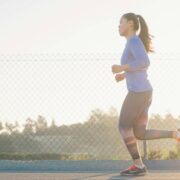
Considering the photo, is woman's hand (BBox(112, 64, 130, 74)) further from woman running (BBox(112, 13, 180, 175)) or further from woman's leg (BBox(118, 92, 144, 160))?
woman's leg (BBox(118, 92, 144, 160))

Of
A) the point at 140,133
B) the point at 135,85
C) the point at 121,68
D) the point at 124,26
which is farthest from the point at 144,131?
the point at 124,26

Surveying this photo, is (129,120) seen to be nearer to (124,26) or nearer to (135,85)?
(135,85)

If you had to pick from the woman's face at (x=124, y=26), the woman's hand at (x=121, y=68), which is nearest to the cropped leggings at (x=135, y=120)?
the woman's hand at (x=121, y=68)

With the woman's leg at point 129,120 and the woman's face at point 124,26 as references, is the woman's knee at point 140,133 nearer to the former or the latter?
the woman's leg at point 129,120

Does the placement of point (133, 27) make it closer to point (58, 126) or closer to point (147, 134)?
point (147, 134)

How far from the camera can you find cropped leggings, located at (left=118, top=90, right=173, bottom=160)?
5.39 meters

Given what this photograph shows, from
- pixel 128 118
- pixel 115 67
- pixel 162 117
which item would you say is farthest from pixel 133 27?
pixel 162 117

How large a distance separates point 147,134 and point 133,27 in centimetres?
108

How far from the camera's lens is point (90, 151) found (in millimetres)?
7953

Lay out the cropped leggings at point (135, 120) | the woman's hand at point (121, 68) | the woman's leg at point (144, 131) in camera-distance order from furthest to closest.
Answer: the woman's leg at point (144, 131)
the cropped leggings at point (135, 120)
the woman's hand at point (121, 68)

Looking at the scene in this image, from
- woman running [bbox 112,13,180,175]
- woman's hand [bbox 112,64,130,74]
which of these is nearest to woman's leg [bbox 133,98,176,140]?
woman running [bbox 112,13,180,175]

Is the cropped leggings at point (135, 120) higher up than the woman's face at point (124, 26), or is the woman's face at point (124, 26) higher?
the woman's face at point (124, 26)

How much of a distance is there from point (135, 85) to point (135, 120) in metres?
0.36

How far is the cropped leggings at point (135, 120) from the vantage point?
5.39m
